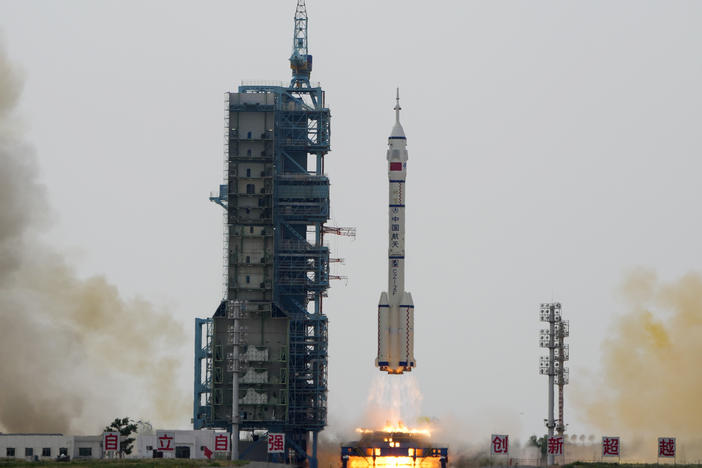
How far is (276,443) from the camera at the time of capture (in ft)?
526

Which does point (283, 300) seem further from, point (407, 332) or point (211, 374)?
point (407, 332)

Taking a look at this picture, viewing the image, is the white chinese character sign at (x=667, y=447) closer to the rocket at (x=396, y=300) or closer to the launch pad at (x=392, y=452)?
the launch pad at (x=392, y=452)

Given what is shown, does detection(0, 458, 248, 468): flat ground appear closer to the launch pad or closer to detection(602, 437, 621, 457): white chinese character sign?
the launch pad

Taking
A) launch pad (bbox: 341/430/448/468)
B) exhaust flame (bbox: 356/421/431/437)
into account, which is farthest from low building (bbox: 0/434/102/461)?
exhaust flame (bbox: 356/421/431/437)

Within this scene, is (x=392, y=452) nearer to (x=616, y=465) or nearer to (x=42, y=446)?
(x=616, y=465)

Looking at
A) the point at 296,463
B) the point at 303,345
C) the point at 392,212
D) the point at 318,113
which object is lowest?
the point at 296,463

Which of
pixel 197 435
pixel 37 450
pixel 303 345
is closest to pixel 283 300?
pixel 303 345

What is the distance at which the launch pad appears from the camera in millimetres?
168625

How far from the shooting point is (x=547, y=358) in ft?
583

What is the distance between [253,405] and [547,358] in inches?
1132

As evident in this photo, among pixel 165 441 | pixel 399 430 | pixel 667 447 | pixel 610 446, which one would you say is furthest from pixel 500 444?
pixel 165 441

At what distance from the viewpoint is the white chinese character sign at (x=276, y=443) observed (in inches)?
6284

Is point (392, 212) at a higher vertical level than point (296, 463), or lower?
higher

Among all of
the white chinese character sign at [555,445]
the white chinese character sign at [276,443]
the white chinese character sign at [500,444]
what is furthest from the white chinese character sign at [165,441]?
the white chinese character sign at [555,445]
